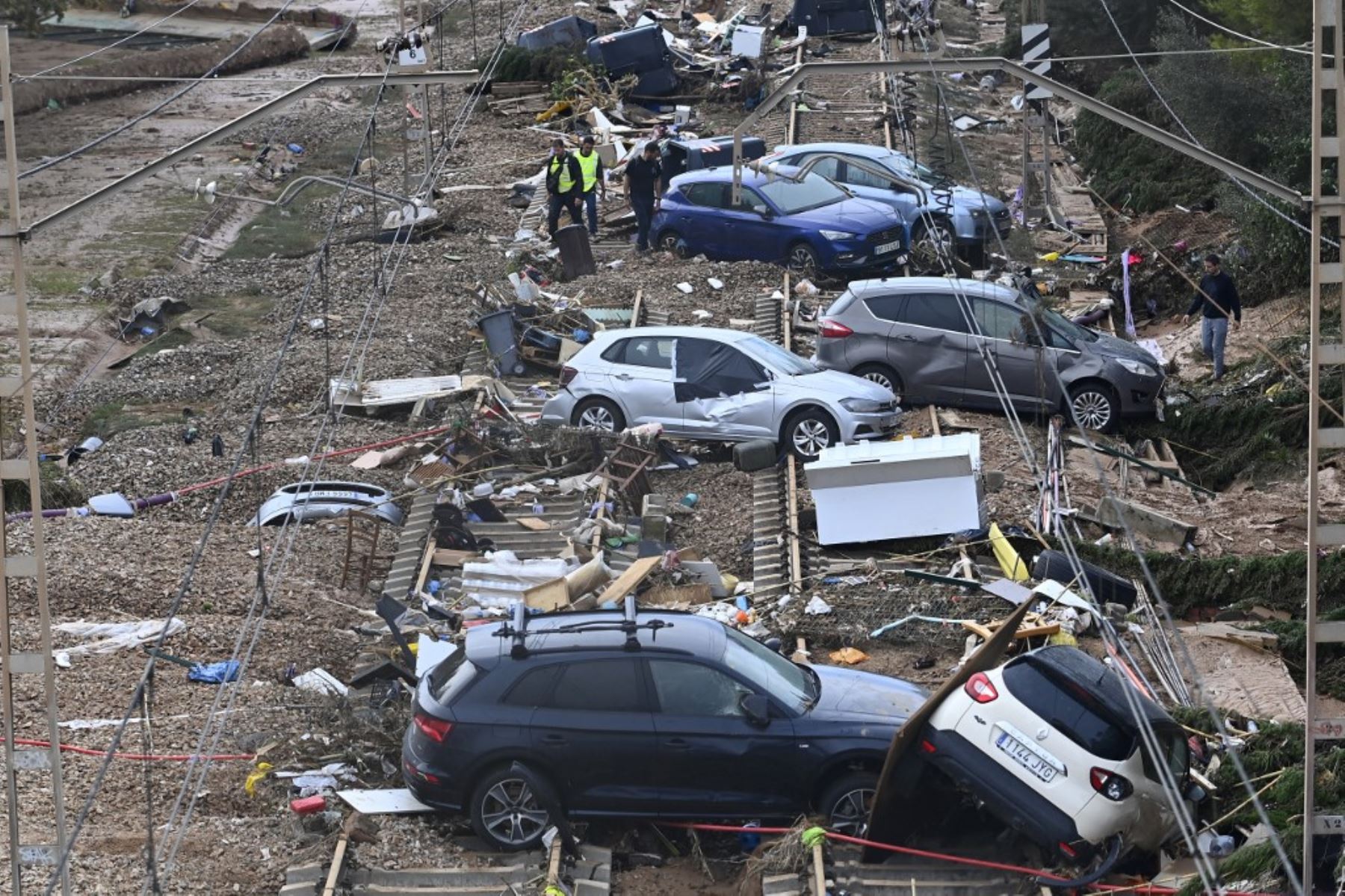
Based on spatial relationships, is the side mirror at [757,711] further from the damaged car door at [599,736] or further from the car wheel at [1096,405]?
the car wheel at [1096,405]

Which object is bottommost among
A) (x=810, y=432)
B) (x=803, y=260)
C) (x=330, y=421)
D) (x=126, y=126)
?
(x=330, y=421)

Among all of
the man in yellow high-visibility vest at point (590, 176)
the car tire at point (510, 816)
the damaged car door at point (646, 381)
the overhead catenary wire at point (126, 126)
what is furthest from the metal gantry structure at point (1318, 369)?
the man in yellow high-visibility vest at point (590, 176)

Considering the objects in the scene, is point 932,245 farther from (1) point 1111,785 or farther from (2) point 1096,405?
(1) point 1111,785

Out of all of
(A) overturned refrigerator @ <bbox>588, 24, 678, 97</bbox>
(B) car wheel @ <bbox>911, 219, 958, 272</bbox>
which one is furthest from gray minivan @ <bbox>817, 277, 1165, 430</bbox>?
(A) overturned refrigerator @ <bbox>588, 24, 678, 97</bbox>

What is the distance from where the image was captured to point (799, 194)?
95.5 feet

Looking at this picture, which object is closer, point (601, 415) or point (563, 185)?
point (601, 415)

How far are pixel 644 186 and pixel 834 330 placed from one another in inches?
292

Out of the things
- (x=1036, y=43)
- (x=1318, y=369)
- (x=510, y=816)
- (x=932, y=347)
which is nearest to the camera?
(x=1318, y=369)

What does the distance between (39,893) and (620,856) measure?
398 cm

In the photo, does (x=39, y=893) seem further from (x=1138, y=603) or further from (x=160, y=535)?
(x=1138, y=603)

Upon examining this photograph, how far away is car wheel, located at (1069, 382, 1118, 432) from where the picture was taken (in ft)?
75.9

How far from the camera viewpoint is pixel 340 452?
2278cm

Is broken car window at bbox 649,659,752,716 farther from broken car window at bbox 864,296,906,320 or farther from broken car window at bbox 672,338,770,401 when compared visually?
broken car window at bbox 864,296,906,320

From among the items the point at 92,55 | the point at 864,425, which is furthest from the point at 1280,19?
the point at 92,55
